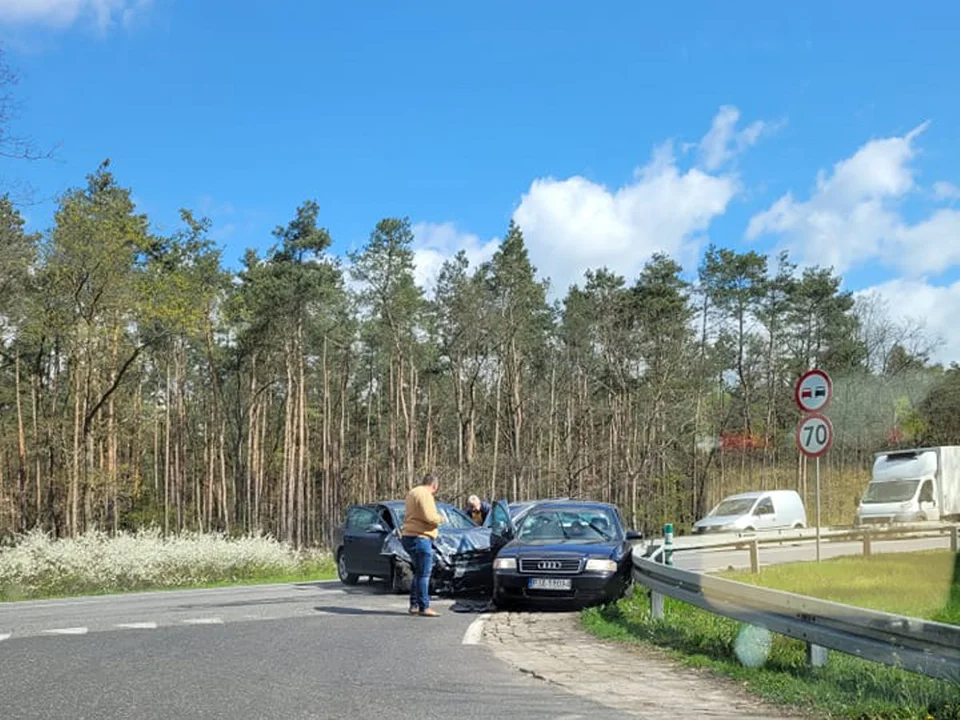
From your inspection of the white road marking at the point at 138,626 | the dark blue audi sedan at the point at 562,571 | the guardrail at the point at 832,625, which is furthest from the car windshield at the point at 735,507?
the white road marking at the point at 138,626

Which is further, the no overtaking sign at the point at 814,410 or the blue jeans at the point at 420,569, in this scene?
the no overtaking sign at the point at 814,410

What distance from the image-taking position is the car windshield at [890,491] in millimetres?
31172

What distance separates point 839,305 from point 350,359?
31.5m

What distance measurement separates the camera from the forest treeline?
4947cm

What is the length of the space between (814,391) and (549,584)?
4964 millimetres

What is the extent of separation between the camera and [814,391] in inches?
575

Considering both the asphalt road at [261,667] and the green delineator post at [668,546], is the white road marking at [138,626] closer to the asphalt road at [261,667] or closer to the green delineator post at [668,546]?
the asphalt road at [261,667]

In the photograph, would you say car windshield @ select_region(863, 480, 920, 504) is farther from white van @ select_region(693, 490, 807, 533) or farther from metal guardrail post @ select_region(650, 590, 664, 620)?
metal guardrail post @ select_region(650, 590, 664, 620)

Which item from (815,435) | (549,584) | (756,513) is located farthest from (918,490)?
(549,584)

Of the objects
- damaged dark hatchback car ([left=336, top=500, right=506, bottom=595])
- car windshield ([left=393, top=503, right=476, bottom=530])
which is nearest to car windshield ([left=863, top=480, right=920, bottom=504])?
car windshield ([left=393, top=503, right=476, bottom=530])

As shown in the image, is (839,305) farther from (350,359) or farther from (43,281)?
(43,281)

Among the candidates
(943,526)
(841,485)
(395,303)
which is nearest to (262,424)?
(395,303)

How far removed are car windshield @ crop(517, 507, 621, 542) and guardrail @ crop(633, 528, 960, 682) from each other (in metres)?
3.80

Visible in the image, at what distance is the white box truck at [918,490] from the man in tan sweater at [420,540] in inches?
821
